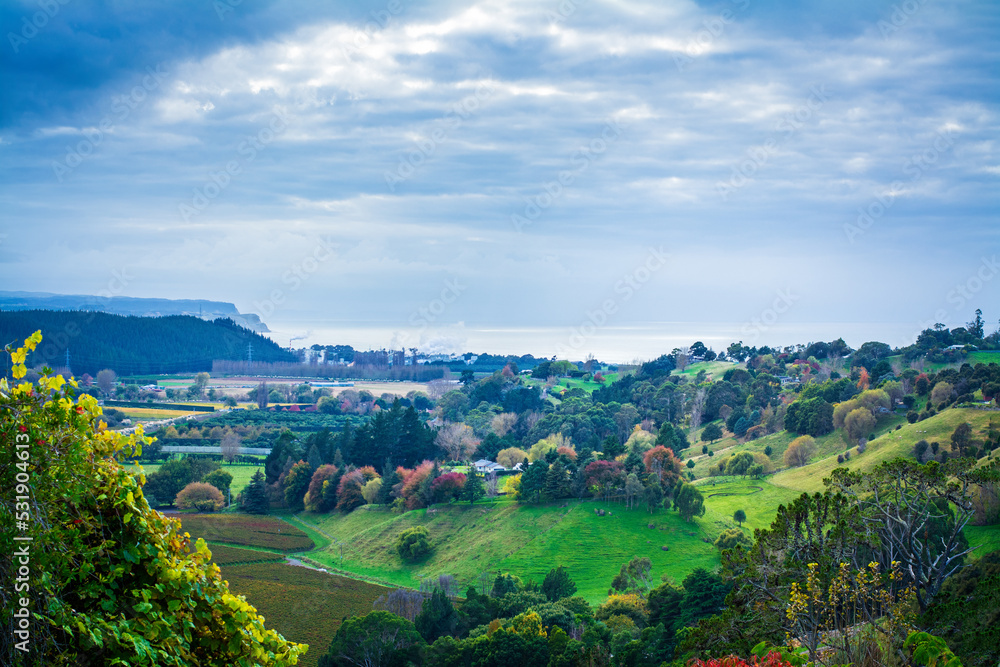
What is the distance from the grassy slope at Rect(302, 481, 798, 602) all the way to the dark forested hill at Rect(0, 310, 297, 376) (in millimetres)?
61927

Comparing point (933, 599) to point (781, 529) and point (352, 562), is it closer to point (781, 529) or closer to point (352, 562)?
point (781, 529)

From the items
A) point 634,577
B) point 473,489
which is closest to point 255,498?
point 473,489

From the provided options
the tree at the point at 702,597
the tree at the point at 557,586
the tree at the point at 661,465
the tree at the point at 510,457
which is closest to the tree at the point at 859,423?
the tree at the point at 661,465

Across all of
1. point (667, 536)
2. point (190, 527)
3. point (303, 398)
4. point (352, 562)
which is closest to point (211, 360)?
point (303, 398)

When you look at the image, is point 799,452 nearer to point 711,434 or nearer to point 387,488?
point 711,434

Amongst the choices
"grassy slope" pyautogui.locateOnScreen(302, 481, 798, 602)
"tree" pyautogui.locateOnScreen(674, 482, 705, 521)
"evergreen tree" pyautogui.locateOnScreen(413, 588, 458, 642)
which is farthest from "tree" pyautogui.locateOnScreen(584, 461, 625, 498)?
"evergreen tree" pyautogui.locateOnScreen(413, 588, 458, 642)

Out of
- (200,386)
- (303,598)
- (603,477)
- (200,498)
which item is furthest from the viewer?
(200,386)

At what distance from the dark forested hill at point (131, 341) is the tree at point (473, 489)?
204 feet

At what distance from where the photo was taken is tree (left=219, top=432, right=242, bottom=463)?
194ft

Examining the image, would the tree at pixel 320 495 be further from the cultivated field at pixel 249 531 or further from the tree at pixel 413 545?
the tree at pixel 413 545

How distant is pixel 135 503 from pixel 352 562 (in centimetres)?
3618

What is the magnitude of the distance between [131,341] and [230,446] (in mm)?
58633

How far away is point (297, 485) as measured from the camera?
50531 mm

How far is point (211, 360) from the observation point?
395 feet
